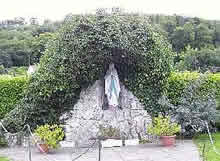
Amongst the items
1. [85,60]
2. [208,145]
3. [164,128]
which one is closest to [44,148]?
[85,60]

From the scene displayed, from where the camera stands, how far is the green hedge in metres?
11.8

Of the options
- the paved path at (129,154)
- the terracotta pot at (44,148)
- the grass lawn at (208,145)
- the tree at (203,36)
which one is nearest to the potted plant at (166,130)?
the paved path at (129,154)

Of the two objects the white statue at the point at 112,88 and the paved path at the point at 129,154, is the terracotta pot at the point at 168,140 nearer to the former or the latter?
the paved path at the point at 129,154

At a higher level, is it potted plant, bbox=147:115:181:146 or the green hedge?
the green hedge

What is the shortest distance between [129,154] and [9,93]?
4637mm

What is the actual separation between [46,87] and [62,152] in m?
2.04

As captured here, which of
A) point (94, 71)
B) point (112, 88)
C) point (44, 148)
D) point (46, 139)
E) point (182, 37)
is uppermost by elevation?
point (94, 71)

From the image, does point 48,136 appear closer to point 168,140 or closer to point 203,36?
point 168,140

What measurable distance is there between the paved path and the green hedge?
5.08ft

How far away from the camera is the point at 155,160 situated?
855 cm

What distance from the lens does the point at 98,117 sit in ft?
37.2

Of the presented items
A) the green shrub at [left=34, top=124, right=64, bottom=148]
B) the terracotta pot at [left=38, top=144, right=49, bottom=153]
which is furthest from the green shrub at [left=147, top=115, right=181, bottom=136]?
the terracotta pot at [left=38, top=144, right=49, bottom=153]

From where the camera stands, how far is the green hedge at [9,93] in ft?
38.5

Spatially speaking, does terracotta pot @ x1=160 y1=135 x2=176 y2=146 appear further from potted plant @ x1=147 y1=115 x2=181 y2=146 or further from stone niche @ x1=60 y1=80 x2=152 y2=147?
stone niche @ x1=60 y1=80 x2=152 y2=147
